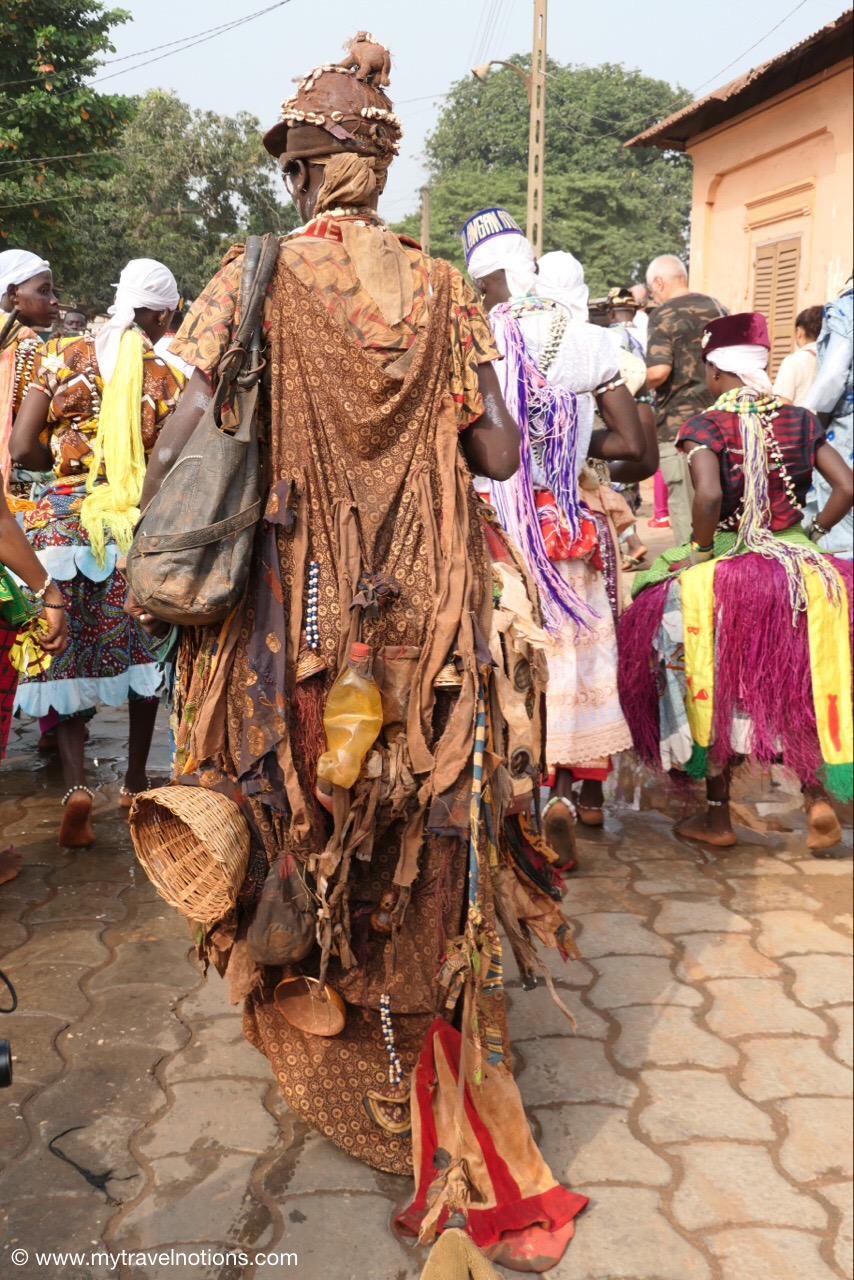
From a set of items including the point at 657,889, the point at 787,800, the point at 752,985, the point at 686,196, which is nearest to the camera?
the point at 752,985

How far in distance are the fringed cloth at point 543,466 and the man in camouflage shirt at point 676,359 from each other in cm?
335

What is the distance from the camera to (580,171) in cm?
2706

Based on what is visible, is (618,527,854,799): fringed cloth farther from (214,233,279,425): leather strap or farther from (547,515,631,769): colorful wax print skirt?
(214,233,279,425): leather strap

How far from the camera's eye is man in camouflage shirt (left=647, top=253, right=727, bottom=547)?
7.46 m

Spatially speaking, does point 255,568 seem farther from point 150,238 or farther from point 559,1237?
point 150,238

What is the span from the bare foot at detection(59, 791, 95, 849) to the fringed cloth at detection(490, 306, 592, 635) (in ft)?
6.37

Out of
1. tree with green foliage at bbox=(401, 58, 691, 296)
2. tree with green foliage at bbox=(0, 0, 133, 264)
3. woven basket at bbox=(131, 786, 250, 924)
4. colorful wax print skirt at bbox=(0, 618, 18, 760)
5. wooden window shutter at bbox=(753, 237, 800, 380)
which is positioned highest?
tree with green foliage at bbox=(401, 58, 691, 296)

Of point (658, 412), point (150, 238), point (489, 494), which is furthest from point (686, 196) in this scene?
point (489, 494)

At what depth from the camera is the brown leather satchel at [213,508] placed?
2.19 metres

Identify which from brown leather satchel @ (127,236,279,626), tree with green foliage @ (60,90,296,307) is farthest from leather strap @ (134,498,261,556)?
tree with green foliage @ (60,90,296,307)

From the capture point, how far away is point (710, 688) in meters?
4.51

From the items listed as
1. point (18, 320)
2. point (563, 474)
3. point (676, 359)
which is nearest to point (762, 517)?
point (563, 474)

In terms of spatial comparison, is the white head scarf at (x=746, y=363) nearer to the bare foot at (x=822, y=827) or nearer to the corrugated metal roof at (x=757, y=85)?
the bare foot at (x=822, y=827)

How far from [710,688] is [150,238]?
398cm
